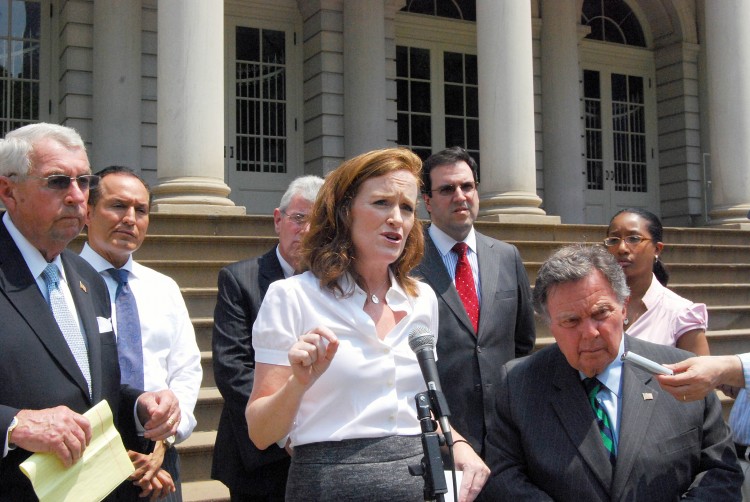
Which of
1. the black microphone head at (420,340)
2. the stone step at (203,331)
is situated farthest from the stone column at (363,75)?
the black microphone head at (420,340)

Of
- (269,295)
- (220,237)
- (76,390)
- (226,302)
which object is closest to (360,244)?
(269,295)

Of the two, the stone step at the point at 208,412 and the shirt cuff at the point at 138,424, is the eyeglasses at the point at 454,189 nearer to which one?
the shirt cuff at the point at 138,424

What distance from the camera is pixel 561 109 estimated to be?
14.4 m

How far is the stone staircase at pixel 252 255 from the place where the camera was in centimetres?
552

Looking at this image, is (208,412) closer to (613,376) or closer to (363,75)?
(613,376)

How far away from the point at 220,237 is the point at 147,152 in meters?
4.55

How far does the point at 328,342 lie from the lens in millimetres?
2150

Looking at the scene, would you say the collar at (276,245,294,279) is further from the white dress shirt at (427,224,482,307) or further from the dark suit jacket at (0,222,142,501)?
the dark suit jacket at (0,222,142,501)

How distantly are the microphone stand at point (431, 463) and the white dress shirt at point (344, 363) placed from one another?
43 cm

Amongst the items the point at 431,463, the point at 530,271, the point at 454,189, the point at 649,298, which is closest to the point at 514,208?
the point at 530,271

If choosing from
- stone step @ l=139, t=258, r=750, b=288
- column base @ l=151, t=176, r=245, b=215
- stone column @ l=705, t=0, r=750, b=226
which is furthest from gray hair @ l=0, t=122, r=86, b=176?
stone column @ l=705, t=0, r=750, b=226

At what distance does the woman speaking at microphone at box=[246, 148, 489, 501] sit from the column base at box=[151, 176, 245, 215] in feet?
18.6

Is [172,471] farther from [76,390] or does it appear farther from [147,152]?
[147,152]

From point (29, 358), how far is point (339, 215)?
102 centimetres
